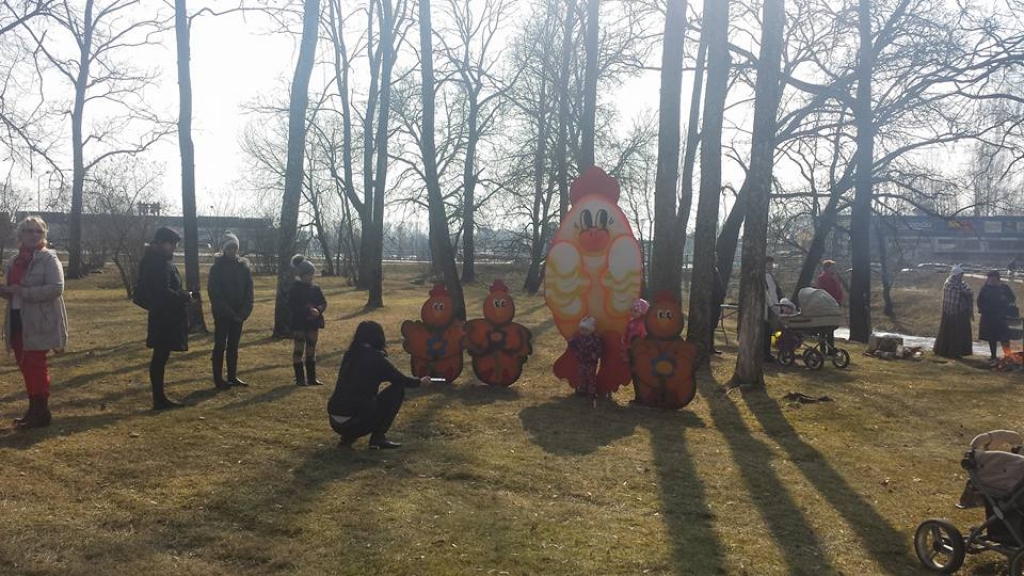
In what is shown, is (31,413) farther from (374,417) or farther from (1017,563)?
(1017,563)

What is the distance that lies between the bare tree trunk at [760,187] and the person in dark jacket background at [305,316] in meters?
5.57

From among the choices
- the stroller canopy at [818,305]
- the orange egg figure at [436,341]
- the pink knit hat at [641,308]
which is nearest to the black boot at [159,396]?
the orange egg figure at [436,341]

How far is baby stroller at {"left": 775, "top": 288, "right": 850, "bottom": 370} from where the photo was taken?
13.0 metres

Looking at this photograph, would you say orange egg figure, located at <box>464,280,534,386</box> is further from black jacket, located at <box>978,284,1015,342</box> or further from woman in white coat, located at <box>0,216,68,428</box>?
black jacket, located at <box>978,284,1015,342</box>

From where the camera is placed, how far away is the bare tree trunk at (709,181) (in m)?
11.5

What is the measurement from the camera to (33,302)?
6.69m

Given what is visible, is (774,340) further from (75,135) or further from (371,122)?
(75,135)

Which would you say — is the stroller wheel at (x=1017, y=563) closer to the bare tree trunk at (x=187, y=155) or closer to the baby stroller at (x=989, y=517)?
the baby stroller at (x=989, y=517)

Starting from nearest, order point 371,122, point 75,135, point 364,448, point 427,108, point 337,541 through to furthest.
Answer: point 337,541 → point 364,448 → point 427,108 → point 371,122 → point 75,135

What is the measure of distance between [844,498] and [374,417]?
12.8ft

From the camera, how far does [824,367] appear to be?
523 inches

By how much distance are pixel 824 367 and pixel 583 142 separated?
1097 cm

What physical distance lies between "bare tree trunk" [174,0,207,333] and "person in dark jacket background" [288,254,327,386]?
6361 mm

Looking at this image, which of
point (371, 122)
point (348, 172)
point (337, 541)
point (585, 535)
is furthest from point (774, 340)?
point (348, 172)
